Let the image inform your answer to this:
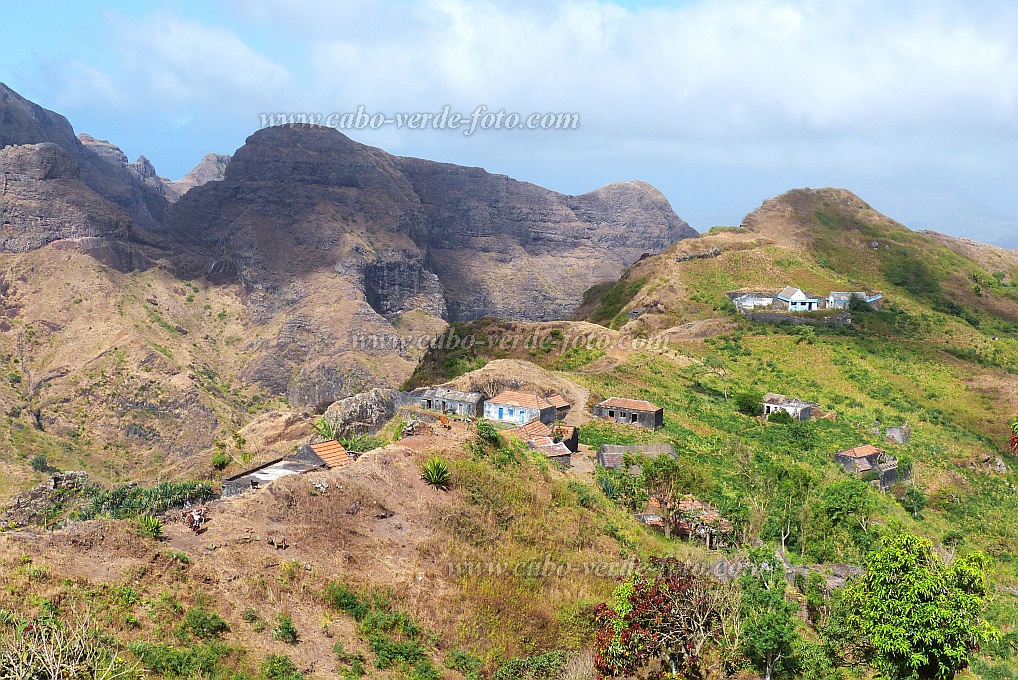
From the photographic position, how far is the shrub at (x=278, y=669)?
680 inches

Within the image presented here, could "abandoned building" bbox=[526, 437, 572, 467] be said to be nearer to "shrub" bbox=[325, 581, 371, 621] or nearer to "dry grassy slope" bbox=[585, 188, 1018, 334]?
"shrub" bbox=[325, 581, 371, 621]

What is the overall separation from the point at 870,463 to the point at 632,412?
13865 millimetres

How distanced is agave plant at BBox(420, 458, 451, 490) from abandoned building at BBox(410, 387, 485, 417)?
22.0 m

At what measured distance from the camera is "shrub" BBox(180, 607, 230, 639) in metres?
17.9

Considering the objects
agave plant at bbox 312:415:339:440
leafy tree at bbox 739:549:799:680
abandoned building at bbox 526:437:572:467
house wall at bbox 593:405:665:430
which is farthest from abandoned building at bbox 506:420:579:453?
leafy tree at bbox 739:549:799:680

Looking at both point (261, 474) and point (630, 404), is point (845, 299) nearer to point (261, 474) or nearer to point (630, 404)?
point (630, 404)

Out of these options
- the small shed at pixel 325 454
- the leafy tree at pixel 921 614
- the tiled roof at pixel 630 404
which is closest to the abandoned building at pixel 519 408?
the tiled roof at pixel 630 404

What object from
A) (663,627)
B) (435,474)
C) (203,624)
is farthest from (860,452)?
(203,624)

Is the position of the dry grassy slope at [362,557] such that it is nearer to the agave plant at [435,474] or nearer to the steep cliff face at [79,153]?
the agave plant at [435,474]

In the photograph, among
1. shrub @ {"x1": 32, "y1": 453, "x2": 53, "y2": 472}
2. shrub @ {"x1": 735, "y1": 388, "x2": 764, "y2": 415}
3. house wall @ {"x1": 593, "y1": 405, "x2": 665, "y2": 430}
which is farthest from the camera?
shrub @ {"x1": 32, "y1": 453, "x2": 53, "y2": 472}

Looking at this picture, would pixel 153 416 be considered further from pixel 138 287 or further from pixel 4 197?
pixel 4 197

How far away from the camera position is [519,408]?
46875 millimetres

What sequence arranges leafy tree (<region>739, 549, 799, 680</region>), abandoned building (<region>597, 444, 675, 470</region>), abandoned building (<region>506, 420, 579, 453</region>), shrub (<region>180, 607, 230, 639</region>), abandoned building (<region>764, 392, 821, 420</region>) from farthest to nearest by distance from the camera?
1. abandoned building (<region>764, 392, 821, 420</region>)
2. abandoned building (<region>506, 420, 579, 453</region>)
3. abandoned building (<region>597, 444, 675, 470</region>)
4. leafy tree (<region>739, 549, 799, 680</region>)
5. shrub (<region>180, 607, 230, 639</region>)

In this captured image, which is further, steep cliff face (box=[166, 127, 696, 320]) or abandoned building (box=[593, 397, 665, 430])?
steep cliff face (box=[166, 127, 696, 320])
